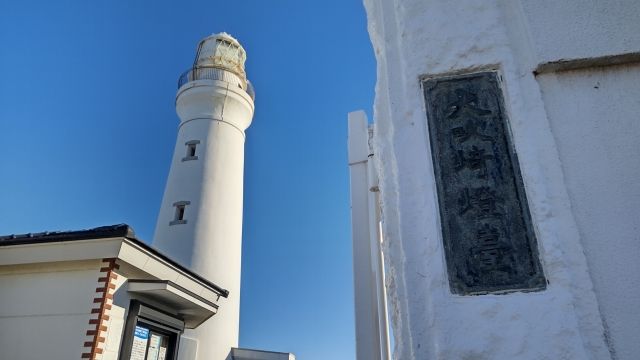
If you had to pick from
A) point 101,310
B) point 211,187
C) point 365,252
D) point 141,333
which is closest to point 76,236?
point 101,310

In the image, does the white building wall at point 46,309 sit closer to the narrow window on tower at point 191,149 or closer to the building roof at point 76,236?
the building roof at point 76,236

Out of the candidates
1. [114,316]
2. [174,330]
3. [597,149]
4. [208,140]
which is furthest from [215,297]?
[597,149]

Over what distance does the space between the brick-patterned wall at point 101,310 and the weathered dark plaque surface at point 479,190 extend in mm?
5358

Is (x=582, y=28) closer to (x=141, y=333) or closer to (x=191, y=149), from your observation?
(x=141, y=333)

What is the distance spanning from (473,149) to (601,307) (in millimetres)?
824

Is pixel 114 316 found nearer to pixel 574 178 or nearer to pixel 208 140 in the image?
pixel 574 178

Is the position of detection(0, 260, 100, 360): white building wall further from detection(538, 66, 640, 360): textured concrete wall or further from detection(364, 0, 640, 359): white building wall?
detection(538, 66, 640, 360): textured concrete wall

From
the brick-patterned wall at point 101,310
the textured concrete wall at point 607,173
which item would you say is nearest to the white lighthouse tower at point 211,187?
the brick-patterned wall at point 101,310

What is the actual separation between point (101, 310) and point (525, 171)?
5.70m

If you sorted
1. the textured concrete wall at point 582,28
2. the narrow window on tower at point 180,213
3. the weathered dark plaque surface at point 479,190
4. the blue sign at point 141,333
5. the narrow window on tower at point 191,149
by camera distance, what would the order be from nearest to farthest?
the weathered dark plaque surface at point 479,190 < the textured concrete wall at point 582,28 < the blue sign at point 141,333 < the narrow window on tower at point 180,213 < the narrow window on tower at point 191,149

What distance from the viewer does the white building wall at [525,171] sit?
1726 millimetres

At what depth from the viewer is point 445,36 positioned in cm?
234

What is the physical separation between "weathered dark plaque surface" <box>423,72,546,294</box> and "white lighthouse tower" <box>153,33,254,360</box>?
30.5 ft

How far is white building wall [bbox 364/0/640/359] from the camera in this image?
5.66 ft
